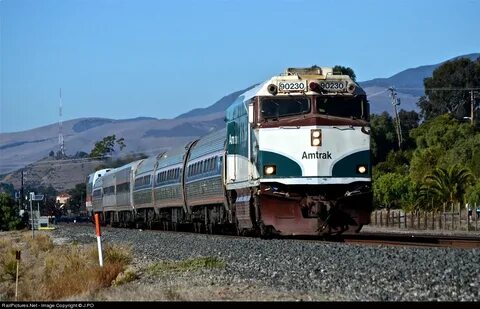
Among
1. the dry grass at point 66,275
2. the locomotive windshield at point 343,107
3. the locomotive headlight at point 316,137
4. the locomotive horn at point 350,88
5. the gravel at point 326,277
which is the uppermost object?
the locomotive horn at point 350,88

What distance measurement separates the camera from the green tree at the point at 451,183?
47.5 metres

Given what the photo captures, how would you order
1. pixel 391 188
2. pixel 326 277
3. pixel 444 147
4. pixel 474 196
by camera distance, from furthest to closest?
pixel 444 147 → pixel 391 188 → pixel 474 196 → pixel 326 277

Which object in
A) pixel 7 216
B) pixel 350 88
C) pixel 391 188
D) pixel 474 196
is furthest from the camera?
pixel 7 216

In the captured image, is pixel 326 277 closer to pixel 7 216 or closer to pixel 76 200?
pixel 7 216

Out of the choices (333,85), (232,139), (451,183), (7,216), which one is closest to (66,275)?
(333,85)

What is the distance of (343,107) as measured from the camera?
2083 cm

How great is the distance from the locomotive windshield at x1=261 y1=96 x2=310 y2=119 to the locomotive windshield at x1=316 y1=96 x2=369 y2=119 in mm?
348

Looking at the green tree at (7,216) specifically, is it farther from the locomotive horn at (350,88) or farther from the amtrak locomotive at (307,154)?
the locomotive horn at (350,88)

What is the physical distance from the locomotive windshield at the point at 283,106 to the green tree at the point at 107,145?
140m

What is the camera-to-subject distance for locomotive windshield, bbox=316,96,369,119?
68.2ft

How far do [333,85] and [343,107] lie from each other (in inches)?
24.4

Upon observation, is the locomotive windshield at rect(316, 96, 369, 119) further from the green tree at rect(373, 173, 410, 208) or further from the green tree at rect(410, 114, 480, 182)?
the green tree at rect(410, 114, 480, 182)

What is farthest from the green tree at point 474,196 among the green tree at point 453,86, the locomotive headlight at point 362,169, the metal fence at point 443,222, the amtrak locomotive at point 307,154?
the green tree at point 453,86

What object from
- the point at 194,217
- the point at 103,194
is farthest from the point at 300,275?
the point at 103,194
